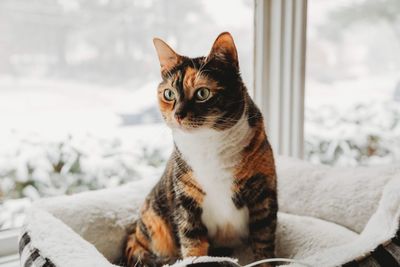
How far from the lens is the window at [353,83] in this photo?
1.71m

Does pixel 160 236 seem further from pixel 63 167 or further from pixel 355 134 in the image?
pixel 355 134

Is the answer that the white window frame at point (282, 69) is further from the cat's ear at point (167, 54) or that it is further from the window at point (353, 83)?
the cat's ear at point (167, 54)

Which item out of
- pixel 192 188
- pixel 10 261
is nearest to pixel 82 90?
pixel 10 261

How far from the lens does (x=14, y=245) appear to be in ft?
4.49

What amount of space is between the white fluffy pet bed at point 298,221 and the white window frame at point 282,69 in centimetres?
25

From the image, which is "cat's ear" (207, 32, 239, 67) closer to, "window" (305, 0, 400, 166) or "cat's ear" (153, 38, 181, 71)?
"cat's ear" (153, 38, 181, 71)

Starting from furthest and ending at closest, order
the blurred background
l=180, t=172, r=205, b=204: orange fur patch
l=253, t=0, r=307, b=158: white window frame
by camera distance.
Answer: l=253, t=0, r=307, b=158: white window frame
the blurred background
l=180, t=172, r=205, b=204: orange fur patch

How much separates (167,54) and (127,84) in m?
0.60

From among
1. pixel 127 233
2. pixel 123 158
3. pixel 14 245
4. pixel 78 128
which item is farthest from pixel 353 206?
Answer: pixel 14 245

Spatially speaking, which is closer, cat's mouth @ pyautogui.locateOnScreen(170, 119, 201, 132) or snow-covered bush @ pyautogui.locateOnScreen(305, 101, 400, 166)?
cat's mouth @ pyautogui.locateOnScreen(170, 119, 201, 132)

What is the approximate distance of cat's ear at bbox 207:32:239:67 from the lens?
37.3 inches

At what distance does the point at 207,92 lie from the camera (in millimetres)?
948

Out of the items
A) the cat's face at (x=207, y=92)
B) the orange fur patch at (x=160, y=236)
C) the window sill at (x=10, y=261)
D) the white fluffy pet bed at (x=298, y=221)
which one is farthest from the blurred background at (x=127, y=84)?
the cat's face at (x=207, y=92)

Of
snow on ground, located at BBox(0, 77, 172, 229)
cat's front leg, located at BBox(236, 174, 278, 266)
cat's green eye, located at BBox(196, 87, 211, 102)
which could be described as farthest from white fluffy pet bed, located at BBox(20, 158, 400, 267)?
cat's green eye, located at BBox(196, 87, 211, 102)
